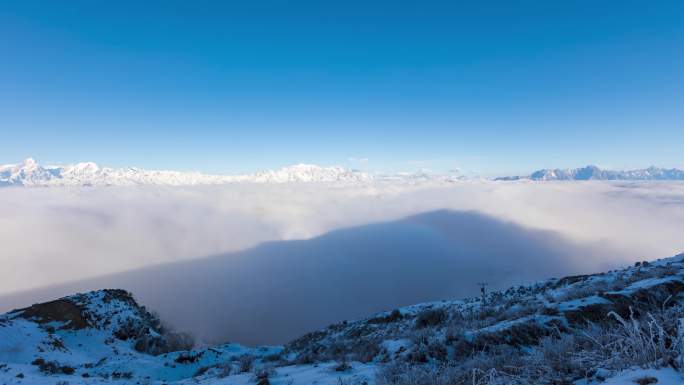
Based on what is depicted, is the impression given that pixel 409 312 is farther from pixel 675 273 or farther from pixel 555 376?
pixel 555 376

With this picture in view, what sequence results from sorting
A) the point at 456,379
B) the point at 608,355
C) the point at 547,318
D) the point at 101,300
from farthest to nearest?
the point at 101,300 < the point at 547,318 < the point at 456,379 < the point at 608,355

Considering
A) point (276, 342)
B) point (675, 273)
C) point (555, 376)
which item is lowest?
point (276, 342)

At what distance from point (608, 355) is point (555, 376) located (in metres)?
0.69

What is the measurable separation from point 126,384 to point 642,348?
16.1m

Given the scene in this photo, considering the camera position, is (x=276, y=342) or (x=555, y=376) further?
(x=276, y=342)

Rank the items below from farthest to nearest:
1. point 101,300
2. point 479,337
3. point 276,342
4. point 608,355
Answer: point 276,342, point 101,300, point 479,337, point 608,355

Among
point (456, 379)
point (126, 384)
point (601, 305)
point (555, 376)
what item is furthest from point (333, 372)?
point (601, 305)

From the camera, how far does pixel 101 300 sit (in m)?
51.2

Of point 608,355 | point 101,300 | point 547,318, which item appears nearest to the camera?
point 608,355

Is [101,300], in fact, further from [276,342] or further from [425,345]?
[276,342]

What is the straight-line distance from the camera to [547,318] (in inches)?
406

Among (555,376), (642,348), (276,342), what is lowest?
(276,342)

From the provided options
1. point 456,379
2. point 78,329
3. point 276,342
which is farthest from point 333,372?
point 276,342

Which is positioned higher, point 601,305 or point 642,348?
point 642,348
